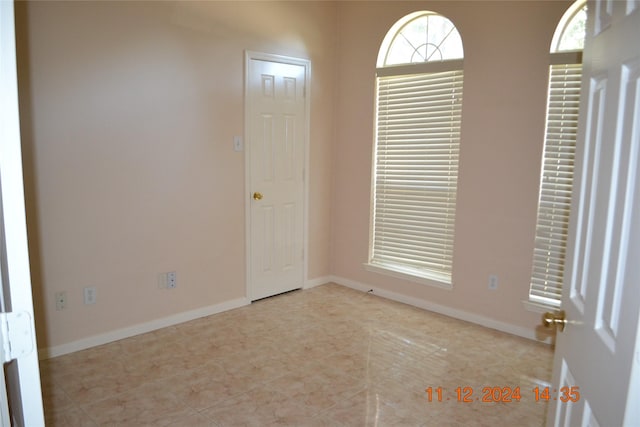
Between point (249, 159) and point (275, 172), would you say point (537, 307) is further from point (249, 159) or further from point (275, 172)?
point (249, 159)

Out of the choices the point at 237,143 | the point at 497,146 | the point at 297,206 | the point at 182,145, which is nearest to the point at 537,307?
the point at 497,146

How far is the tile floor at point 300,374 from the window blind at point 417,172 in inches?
23.4

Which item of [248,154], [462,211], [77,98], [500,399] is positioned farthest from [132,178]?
[500,399]

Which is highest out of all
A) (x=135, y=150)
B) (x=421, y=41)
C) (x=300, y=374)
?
(x=421, y=41)

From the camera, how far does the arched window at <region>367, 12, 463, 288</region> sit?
12.6 ft

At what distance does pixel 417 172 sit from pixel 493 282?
3.65 ft

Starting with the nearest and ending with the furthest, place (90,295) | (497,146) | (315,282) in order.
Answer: (90,295) < (497,146) < (315,282)

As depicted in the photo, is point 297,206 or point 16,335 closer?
point 16,335

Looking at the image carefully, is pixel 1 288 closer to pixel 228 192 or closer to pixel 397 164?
pixel 228 192

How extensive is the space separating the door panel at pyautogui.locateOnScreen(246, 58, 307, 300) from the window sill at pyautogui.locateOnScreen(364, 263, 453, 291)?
733 mm

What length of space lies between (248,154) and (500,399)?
2618mm

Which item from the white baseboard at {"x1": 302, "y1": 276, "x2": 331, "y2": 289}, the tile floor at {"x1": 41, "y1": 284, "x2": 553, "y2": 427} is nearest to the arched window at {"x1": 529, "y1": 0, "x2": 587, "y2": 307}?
the tile floor at {"x1": 41, "y1": 284, "x2": 553, "y2": 427}

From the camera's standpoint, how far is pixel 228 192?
12.8 ft

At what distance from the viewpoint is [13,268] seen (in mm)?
852
